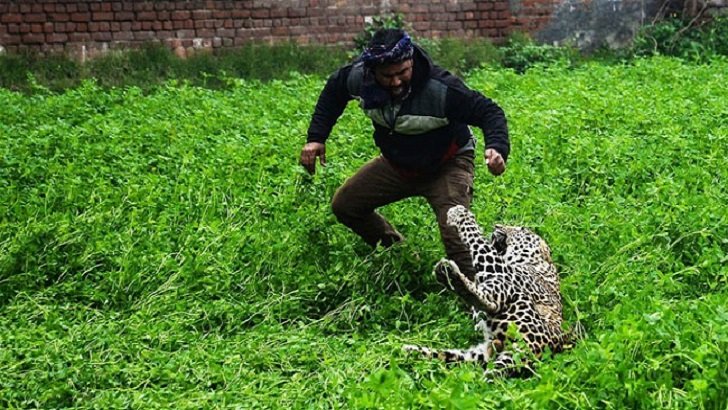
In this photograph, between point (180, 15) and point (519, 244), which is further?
point (180, 15)

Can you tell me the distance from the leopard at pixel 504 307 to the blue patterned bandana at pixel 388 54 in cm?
83

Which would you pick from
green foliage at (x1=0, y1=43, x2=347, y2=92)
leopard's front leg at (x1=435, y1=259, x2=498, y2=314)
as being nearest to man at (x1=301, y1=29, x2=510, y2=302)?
leopard's front leg at (x1=435, y1=259, x2=498, y2=314)

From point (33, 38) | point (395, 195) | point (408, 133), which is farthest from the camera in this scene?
point (33, 38)

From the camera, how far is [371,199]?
6.68 metres

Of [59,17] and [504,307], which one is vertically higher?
[504,307]

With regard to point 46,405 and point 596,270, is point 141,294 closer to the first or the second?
point 46,405

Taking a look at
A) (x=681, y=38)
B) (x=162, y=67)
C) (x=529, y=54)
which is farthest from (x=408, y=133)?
(x=681, y=38)

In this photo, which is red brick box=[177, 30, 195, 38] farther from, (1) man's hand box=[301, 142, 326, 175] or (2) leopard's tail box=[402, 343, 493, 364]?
(2) leopard's tail box=[402, 343, 493, 364]

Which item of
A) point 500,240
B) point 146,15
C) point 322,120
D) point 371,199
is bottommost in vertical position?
point 146,15

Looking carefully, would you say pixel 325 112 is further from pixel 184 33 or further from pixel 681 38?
pixel 681 38

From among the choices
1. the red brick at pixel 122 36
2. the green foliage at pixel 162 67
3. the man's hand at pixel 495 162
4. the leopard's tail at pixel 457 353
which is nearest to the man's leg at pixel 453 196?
the man's hand at pixel 495 162

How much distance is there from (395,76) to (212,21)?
8148 mm

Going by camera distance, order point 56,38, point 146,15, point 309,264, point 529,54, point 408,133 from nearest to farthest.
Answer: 1. point 408,133
2. point 309,264
3. point 56,38
4. point 146,15
5. point 529,54

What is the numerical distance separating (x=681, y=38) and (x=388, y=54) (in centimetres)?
942
